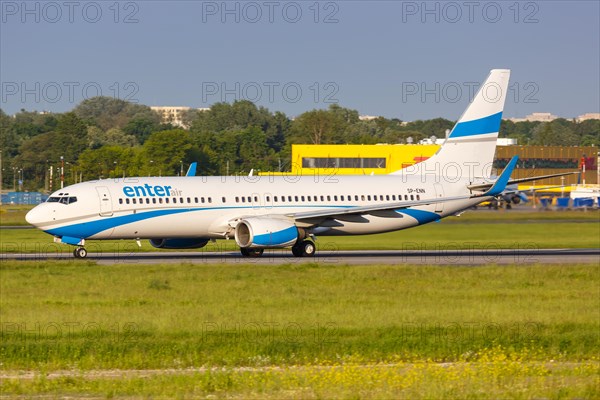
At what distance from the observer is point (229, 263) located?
139ft

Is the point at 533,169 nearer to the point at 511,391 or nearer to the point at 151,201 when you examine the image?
the point at 151,201

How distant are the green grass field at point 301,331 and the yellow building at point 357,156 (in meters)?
79.0

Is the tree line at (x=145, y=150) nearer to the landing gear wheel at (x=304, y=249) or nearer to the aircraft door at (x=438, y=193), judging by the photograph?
the aircraft door at (x=438, y=193)

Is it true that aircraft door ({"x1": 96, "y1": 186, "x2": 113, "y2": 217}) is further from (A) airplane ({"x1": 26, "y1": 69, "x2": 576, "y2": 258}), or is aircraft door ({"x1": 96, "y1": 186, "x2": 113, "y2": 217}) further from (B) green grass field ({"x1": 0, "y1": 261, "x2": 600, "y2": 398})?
(B) green grass field ({"x1": 0, "y1": 261, "x2": 600, "y2": 398})

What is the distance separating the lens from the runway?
1735 inches

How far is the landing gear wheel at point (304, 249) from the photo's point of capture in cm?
4788

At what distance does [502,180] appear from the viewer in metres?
48.5

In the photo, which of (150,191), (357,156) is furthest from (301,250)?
(357,156)

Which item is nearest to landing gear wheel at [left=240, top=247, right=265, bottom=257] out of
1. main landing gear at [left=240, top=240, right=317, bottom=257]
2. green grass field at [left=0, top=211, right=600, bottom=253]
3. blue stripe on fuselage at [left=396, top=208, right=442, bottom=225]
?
main landing gear at [left=240, top=240, right=317, bottom=257]

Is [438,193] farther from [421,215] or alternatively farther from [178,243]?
[178,243]

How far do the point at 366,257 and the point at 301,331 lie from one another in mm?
22741

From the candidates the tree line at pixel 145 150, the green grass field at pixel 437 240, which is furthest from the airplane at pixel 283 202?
the tree line at pixel 145 150

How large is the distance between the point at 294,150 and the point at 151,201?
73444 mm

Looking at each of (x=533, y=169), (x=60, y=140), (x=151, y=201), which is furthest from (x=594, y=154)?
(x=151, y=201)
